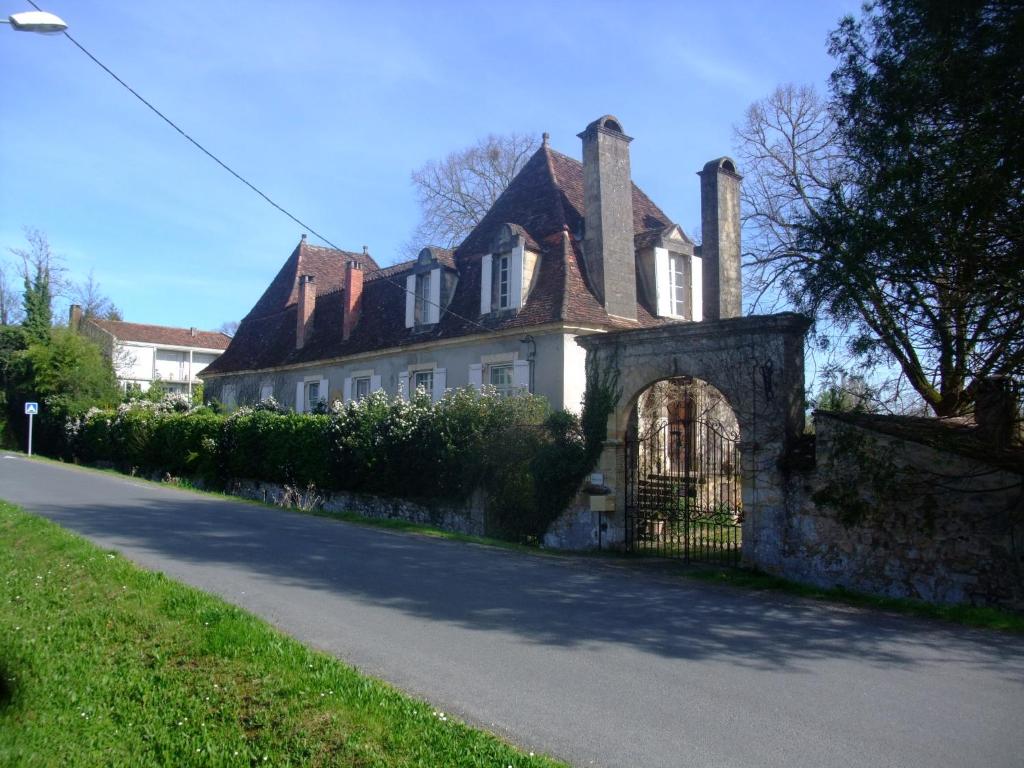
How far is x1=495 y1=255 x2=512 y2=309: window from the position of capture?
21.2 m

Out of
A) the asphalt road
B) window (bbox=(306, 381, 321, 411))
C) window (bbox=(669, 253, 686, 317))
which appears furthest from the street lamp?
window (bbox=(306, 381, 321, 411))

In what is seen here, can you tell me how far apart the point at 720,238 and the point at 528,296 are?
5146 mm

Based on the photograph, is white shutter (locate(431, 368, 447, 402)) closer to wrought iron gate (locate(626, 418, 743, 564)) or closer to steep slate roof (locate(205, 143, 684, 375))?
steep slate roof (locate(205, 143, 684, 375))

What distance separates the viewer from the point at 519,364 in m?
20.0

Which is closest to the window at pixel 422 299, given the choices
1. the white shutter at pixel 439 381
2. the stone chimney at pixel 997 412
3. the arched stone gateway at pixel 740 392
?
the white shutter at pixel 439 381

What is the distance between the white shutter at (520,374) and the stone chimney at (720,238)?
210 inches

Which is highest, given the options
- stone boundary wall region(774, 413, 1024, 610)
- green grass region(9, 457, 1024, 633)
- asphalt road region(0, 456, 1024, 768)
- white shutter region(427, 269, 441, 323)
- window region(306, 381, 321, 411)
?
white shutter region(427, 269, 441, 323)

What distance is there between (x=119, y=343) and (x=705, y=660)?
183ft

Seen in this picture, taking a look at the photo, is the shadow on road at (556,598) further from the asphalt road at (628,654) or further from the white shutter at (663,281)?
the white shutter at (663,281)

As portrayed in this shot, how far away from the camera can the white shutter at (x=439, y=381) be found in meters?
22.6

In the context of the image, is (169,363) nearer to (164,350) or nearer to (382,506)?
(164,350)

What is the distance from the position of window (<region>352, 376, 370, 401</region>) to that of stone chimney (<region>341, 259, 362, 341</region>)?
1724mm

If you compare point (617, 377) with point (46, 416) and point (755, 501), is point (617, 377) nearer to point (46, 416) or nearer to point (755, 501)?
point (755, 501)

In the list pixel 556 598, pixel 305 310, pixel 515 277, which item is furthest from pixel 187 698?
pixel 305 310
